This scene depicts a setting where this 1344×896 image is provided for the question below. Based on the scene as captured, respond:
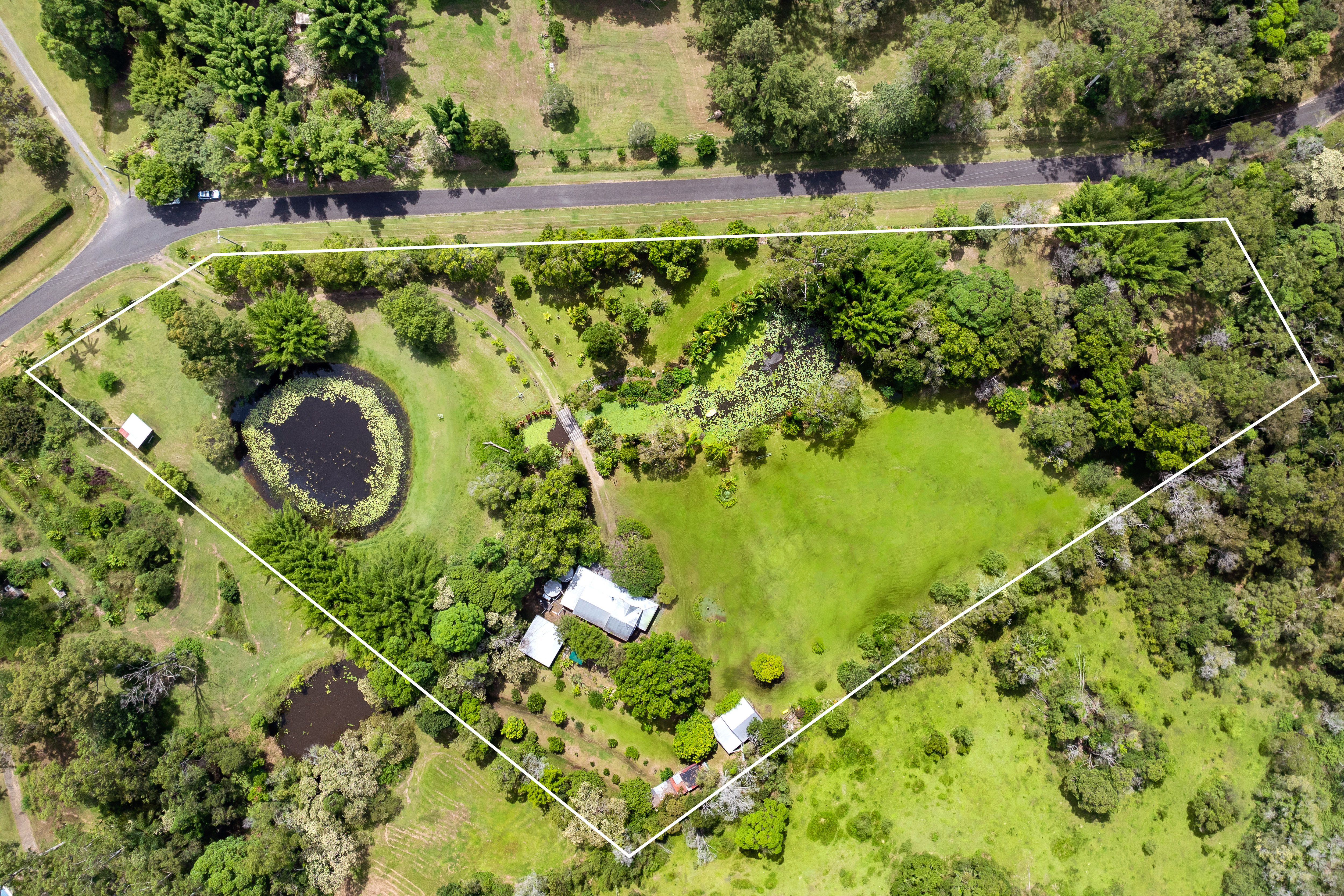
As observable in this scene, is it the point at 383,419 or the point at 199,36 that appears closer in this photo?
the point at 199,36

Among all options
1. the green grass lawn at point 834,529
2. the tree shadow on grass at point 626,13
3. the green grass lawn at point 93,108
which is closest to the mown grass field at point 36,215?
the green grass lawn at point 93,108

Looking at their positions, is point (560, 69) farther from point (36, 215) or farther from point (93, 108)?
point (36, 215)

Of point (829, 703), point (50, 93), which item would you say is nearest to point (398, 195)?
point (50, 93)

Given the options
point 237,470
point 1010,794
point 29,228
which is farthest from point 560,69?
point 1010,794

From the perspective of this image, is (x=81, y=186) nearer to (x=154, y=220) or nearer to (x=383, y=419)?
(x=154, y=220)

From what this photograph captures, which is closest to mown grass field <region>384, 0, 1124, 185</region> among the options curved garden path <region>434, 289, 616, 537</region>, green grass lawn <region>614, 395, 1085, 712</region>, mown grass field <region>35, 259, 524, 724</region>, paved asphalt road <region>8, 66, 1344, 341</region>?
paved asphalt road <region>8, 66, 1344, 341</region>

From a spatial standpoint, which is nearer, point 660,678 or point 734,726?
point 660,678

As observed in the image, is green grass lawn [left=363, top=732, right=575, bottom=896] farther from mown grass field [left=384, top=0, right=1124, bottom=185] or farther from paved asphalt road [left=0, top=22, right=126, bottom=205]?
paved asphalt road [left=0, top=22, right=126, bottom=205]
